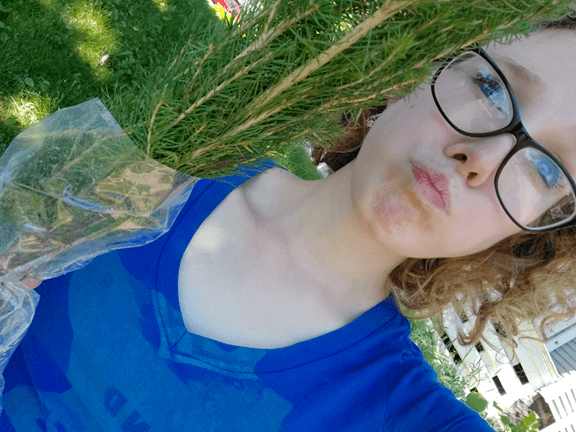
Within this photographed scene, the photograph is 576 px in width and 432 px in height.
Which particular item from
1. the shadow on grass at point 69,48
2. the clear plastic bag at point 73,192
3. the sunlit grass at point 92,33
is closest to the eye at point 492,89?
the clear plastic bag at point 73,192

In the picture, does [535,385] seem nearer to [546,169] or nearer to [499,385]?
[499,385]

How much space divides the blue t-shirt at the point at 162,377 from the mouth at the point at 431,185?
444 millimetres

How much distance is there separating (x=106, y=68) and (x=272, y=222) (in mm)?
2111

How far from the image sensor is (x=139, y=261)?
1.31m

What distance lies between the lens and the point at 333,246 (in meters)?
1.39

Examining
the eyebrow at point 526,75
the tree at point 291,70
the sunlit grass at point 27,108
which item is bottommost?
the eyebrow at point 526,75

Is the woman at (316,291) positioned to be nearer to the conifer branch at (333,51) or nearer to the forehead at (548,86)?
the forehead at (548,86)

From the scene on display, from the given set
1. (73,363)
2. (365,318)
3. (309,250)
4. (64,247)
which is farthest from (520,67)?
(73,363)

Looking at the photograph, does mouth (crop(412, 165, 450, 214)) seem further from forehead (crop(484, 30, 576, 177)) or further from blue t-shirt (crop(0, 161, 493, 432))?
blue t-shirt (crop(0, 161, 493, 432))

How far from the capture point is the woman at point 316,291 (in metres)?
1.03

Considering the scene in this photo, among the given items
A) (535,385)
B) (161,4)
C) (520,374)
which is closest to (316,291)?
(161,4)

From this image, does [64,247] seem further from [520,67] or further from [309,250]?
[520,67]

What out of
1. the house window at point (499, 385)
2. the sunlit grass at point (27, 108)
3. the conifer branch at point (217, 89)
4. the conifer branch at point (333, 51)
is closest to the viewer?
the conifer branch at point (333, 51)

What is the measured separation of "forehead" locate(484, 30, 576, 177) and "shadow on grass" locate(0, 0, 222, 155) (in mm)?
1938
